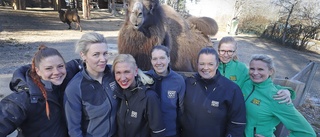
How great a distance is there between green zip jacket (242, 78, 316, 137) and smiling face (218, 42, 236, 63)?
0.50 metres

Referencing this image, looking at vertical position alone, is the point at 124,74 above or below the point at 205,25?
below

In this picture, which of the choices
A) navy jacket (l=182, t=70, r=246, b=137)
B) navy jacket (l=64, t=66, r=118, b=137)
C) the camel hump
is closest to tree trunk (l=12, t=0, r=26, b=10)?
the camel hump

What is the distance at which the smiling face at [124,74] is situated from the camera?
7.38 feet

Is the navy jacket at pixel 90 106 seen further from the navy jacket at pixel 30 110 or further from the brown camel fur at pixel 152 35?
the brown camel fur at pixel 152 35

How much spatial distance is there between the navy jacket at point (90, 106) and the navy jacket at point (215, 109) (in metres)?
0.86

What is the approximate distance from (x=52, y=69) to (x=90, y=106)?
20.4 inches

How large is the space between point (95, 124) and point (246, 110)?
Answer: 168 cm

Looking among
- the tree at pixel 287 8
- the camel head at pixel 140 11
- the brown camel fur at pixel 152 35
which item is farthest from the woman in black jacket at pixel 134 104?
the tree at pixel 287 8

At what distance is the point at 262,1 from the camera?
2628 cm

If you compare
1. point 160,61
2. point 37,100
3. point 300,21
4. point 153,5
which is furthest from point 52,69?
point 300,21

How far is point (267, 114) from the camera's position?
2.37 metres

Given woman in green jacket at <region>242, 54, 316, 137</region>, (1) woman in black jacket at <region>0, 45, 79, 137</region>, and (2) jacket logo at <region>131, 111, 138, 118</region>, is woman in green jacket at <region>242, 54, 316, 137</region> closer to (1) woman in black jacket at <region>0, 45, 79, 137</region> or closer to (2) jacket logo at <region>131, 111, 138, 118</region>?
(2) jacket logo at <region>131, 111, 138, 118</region>

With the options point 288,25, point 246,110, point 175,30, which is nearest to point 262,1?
point 288,25

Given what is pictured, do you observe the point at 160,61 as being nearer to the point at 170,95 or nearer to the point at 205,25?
the point at 170,95
